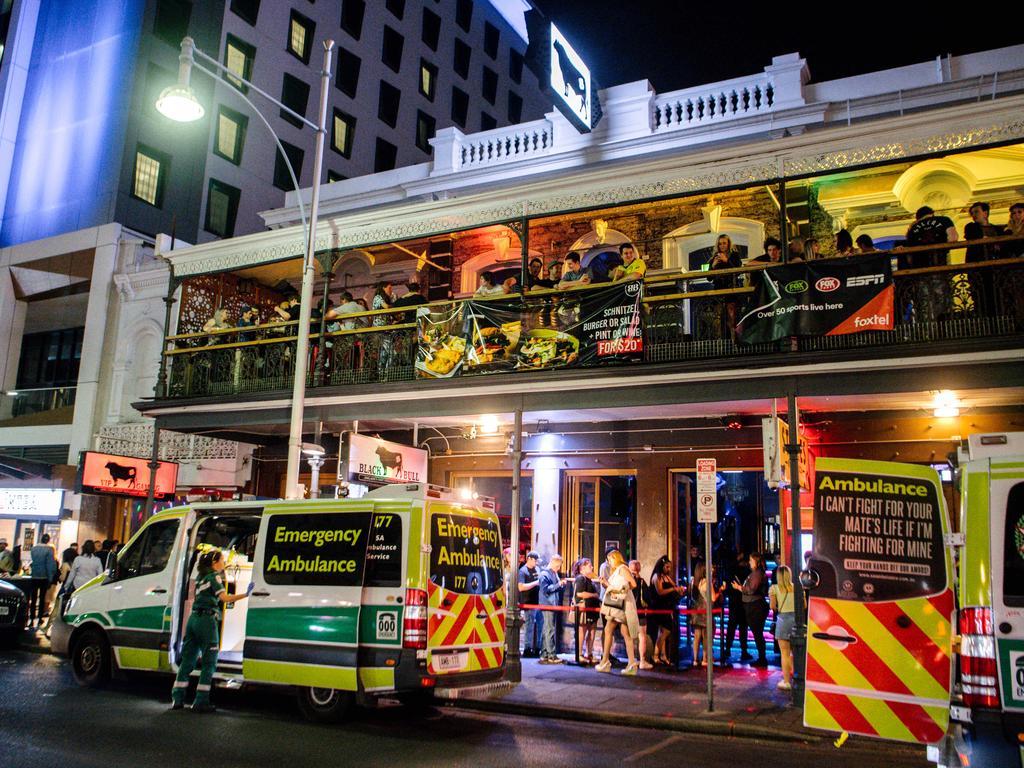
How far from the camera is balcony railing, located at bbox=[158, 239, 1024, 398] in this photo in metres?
10.7

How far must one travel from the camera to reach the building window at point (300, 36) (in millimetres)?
31125

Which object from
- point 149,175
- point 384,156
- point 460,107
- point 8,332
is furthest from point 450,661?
point 460,107

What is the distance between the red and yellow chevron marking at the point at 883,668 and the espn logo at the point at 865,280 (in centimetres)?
561

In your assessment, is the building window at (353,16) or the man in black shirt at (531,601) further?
Answer: the building window at (353,16)

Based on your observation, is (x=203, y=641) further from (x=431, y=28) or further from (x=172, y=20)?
(x=431, y=28)

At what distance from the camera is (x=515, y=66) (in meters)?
45.3

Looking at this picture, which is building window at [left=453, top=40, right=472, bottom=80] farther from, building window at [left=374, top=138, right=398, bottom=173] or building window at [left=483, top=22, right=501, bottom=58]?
building window at [left=374, top=138, right=398, bottom=173]

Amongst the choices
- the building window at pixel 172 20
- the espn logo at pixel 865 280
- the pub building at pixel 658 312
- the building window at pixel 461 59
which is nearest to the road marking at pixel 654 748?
the pub building at pixel 658 312

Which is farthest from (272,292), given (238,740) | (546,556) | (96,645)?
(238,740)

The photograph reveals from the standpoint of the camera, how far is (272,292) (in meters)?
19.7

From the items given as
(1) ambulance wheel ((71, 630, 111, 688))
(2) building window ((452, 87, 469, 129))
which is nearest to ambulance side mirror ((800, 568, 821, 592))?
(1) ambulance wheel ((71, 630, 111, 688))

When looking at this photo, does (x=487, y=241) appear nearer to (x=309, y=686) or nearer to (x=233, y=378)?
(x=233, y=378)

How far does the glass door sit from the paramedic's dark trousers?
8.25 meters

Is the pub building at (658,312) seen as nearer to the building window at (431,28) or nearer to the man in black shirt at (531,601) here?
the man in black shirt at (531,601)
